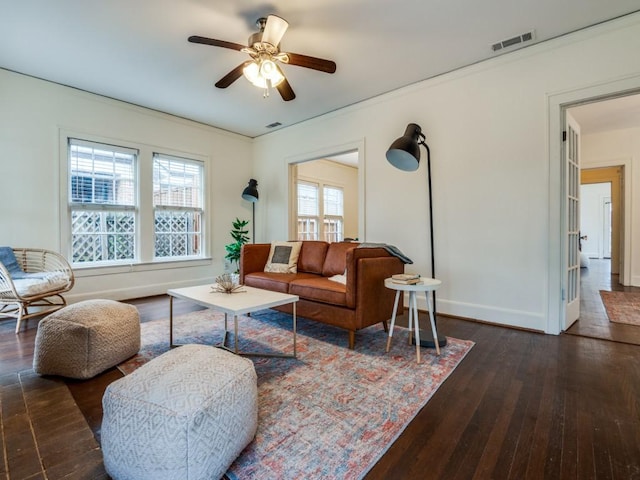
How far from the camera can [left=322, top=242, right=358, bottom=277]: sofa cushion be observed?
11.1 ft

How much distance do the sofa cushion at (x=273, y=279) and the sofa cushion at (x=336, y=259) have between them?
0.19 metres

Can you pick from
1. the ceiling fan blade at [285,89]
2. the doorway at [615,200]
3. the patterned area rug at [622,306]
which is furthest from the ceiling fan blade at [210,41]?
the doorway at [615,200]

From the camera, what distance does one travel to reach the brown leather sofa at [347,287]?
2525mm

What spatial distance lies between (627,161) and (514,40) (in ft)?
13.7

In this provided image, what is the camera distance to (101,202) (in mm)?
4141

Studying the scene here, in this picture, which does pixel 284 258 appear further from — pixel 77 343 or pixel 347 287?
pixel 77 343

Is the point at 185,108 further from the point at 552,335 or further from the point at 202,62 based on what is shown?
the point at 552,335

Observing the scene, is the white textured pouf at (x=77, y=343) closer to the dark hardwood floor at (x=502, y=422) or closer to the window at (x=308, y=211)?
the dark hardwood floor at (x=502, y=422)

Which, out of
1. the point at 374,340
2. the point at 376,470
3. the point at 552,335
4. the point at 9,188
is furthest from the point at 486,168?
the point at 9,188

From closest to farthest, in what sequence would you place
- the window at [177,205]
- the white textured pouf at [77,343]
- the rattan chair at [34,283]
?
the white textured pouf at [77,343] < the rattan chair at [34,283] < the window at [177,205]

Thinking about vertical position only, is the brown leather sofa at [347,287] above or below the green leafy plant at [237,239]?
below

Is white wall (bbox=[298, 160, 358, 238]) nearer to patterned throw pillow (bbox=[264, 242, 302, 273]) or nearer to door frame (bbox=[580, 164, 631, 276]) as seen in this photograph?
patterned throw pillow (bbox=[264, 242, 302, 273])

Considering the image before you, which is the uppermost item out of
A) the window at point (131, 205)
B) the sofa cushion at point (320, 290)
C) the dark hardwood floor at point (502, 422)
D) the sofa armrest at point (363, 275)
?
the window at point (131, 205)

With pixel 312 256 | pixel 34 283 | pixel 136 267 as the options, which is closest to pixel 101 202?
pixel 136 267
